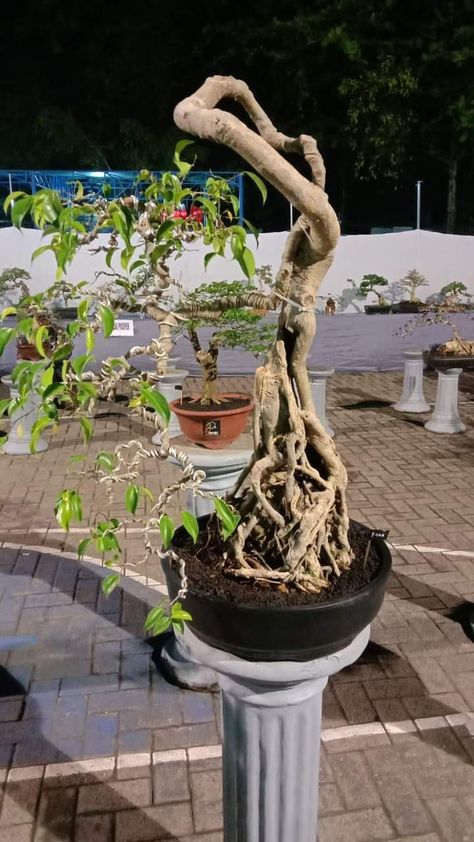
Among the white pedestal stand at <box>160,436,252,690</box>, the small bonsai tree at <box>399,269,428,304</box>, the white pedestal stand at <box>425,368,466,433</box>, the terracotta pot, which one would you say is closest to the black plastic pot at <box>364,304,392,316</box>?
the small bonsai tree at <box>399,269,428,304</box>

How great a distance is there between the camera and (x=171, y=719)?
2852 millimetres


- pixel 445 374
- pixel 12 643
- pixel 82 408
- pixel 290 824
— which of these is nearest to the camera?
pixel 82 408

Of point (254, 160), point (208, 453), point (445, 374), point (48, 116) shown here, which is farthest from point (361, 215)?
point (254, 160)

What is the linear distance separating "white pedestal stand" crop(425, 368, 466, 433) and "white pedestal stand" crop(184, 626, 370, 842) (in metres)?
5.93

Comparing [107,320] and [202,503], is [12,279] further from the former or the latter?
[107,320]

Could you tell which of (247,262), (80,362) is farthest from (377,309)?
(80,362)

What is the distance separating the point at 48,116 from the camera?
16.4 meters

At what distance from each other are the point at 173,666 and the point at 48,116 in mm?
16457

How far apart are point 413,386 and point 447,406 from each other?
0.97 metres

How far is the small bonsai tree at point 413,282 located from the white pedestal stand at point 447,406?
4.29 metres

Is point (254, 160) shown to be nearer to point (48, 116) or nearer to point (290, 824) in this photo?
point (290, 824)

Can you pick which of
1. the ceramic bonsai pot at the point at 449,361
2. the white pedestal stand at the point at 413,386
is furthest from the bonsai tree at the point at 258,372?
the white pedestal stand at the point at 413,386

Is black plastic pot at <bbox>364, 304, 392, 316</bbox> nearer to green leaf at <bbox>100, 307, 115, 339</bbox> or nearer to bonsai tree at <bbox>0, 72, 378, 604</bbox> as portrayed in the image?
bonsai tree at <bbox>0, 72, 378, 604</bbox>

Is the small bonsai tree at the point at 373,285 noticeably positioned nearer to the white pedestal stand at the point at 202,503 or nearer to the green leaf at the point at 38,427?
the white pedestal stand at the point at 202,503
